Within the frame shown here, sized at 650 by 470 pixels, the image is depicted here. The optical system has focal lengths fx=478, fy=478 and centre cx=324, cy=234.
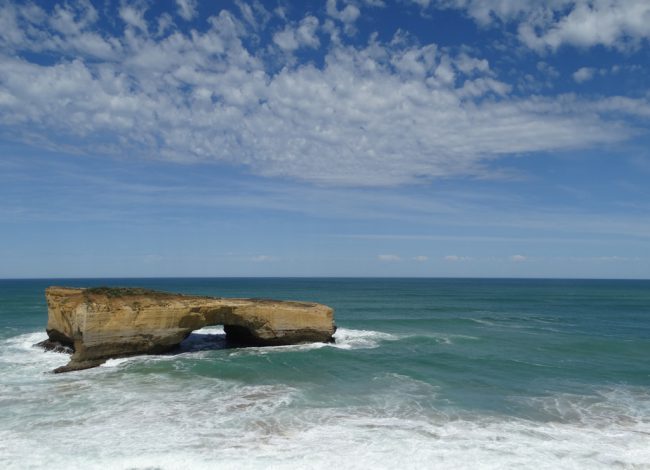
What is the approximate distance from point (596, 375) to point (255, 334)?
54.6 ft

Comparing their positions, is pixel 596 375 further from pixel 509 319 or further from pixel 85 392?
pixel 509 319

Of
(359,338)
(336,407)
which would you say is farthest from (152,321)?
(359,338)

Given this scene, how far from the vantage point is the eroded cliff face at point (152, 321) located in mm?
21734

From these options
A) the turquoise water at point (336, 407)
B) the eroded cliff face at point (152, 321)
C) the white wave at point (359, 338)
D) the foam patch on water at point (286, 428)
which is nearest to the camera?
the foam patch on water at point (286, 428)

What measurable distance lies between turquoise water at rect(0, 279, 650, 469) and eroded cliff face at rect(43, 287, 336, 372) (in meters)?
0.83

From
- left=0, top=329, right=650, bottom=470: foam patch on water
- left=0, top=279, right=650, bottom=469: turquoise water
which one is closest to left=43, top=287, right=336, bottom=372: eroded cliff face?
left=0, top=279, right=650, bottom=469: turquoise water

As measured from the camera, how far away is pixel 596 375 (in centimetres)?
2109

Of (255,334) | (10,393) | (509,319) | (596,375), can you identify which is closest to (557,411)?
(596,375)

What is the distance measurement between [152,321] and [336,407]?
11.5m

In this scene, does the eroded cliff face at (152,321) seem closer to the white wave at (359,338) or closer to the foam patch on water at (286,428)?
the white wave at (359,338)

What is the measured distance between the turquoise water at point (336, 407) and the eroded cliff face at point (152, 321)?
83cm

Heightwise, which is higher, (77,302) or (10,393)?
(77,302)

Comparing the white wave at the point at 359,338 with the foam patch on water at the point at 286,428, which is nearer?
the foam patch on water at the point at 286,428

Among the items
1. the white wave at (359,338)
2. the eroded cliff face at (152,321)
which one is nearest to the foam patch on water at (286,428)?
the eroded cliff face at (152,321)
